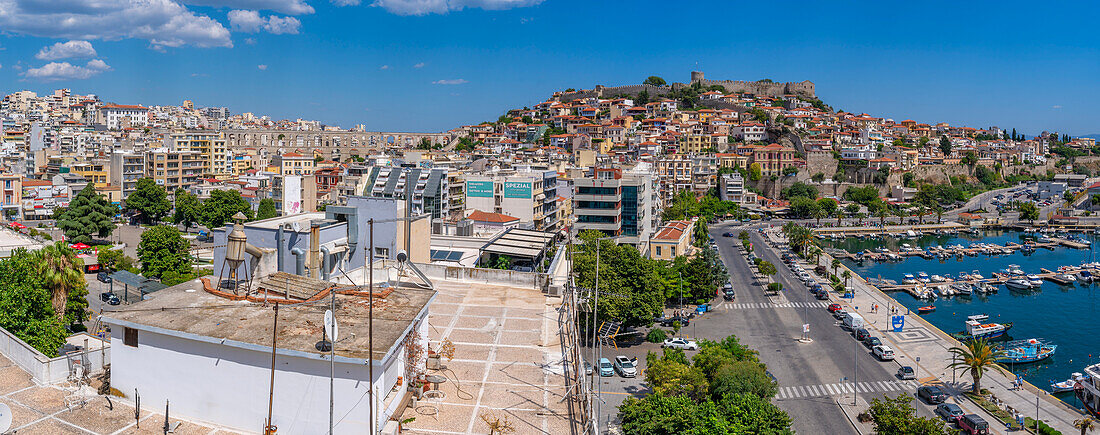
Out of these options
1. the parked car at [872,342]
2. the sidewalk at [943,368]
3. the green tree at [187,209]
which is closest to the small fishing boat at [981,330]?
the sidewalk at [943,368]

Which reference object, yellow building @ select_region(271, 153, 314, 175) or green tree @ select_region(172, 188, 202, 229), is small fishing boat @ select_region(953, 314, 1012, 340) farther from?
yellow building @ select_region(271, 153, 314, 175)

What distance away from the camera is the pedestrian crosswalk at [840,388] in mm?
18594

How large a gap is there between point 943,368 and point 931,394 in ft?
10.2

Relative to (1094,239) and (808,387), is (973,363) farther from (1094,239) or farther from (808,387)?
(1094,239)

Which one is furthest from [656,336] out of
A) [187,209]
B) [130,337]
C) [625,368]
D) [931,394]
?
[187,209]

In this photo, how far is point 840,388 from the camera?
19.2 metres

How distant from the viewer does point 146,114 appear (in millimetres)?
100250

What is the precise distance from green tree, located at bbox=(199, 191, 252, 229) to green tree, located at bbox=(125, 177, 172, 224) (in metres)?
3.62

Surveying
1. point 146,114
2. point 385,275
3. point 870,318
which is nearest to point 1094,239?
point 870,318

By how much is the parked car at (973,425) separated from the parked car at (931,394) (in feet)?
4.46

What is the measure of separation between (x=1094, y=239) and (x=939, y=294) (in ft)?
84.9

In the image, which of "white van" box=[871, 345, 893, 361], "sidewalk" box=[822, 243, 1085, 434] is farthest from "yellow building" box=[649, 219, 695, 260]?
"white van" box=[871, 345, 893, 361]

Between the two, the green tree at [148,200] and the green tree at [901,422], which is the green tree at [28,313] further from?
the green tree at [148,200]

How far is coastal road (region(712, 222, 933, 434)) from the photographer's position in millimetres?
17797
